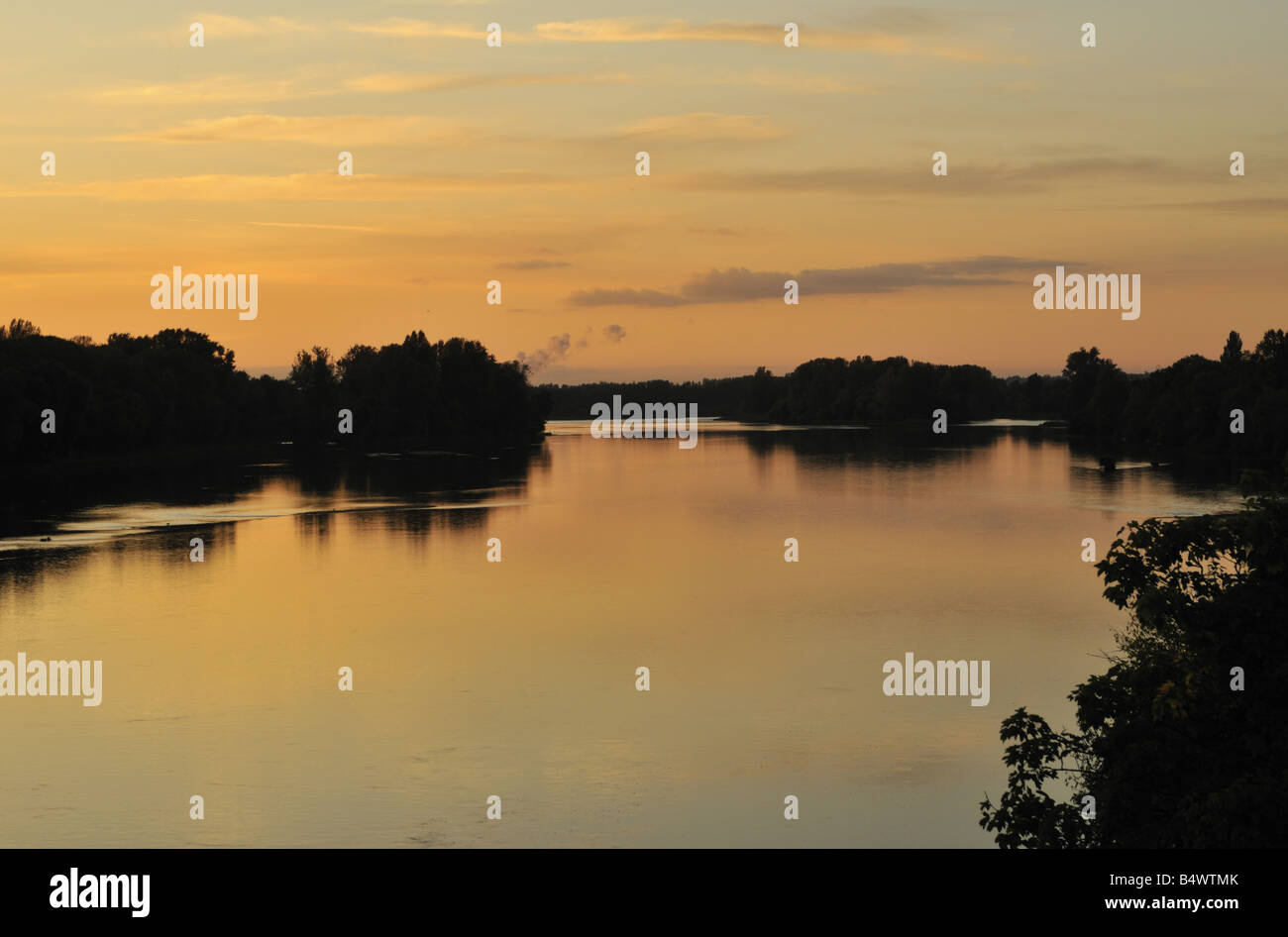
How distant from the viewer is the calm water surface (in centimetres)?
1828

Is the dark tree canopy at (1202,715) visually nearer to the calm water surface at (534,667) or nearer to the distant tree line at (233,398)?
the calm water surface at (534,667)

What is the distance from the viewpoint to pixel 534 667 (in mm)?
28000

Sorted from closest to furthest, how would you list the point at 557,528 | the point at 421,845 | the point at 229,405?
the point at 421,845 < the point at 557,528 < the point at 229,405

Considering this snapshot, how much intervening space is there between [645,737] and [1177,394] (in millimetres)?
104539

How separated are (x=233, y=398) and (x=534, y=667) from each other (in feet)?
340

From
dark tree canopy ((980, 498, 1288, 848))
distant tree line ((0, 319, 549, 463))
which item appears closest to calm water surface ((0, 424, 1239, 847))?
dark tree canopy ((980, 498, 1288, 848))

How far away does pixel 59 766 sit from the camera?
20.5m

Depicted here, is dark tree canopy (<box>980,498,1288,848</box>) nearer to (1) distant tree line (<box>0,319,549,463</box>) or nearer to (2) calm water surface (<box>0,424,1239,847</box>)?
(2) calm water surface (<box>0,424,1239,847</box>)

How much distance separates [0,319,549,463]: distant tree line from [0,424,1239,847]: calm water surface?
2662 centimetres

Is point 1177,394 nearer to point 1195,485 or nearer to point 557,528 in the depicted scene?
point 1195,485

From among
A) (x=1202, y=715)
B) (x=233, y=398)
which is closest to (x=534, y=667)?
(x=1202, y=715)

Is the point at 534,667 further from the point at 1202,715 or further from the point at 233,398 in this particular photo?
the point at 233,398
